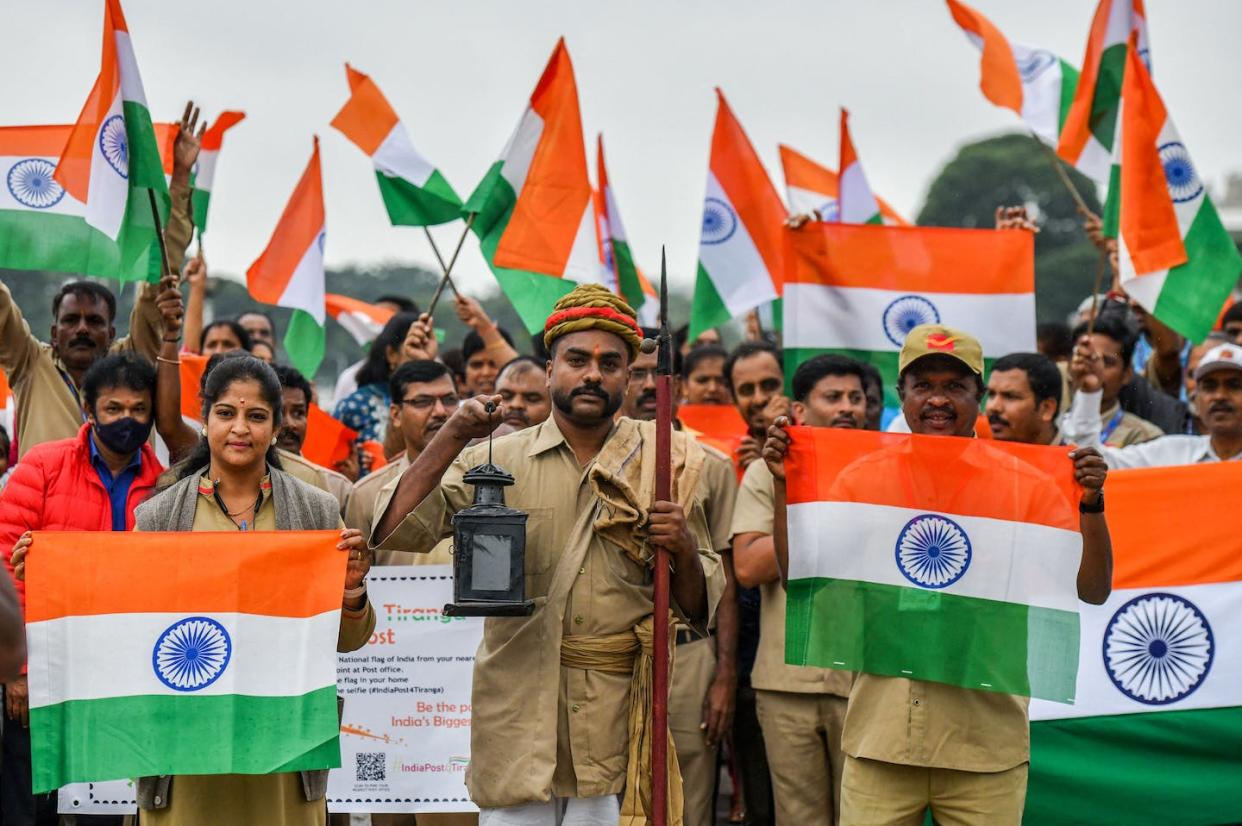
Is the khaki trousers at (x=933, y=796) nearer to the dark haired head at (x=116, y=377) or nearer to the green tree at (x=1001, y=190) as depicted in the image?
the dark haired head at (x=116, y=377)

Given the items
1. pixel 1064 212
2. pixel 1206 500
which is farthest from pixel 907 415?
pixel 1064 212

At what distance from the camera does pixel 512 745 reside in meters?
4.99

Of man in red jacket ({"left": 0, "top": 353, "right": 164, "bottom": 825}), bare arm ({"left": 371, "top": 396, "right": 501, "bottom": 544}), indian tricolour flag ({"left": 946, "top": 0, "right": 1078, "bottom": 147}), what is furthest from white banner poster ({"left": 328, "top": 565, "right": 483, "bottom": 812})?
indian tricolour flag ({"left": 946, "top": 0, "right": 1078, "bottom": 147})

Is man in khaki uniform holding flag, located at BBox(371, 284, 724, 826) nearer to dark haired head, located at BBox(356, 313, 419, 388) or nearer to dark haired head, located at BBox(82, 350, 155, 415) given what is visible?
dark haired head, located at BBox(82, 350, 155, 415)

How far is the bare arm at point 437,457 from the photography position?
4.89 m

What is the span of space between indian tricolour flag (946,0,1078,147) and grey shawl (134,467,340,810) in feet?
21.1

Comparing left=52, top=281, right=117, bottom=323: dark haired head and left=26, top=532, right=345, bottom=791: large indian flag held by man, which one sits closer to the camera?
left=26, top=532, right=345, bottom=791: large indian flag held by man

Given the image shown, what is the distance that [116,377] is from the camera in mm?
6184

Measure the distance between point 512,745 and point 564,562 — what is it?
2.10ft

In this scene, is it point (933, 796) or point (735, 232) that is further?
point (735, 232)

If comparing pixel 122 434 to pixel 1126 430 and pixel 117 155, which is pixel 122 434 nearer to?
pixel 117 155

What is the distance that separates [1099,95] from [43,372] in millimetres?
6373

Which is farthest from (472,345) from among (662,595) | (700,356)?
(662,595)

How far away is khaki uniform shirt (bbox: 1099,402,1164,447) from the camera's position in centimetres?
830
